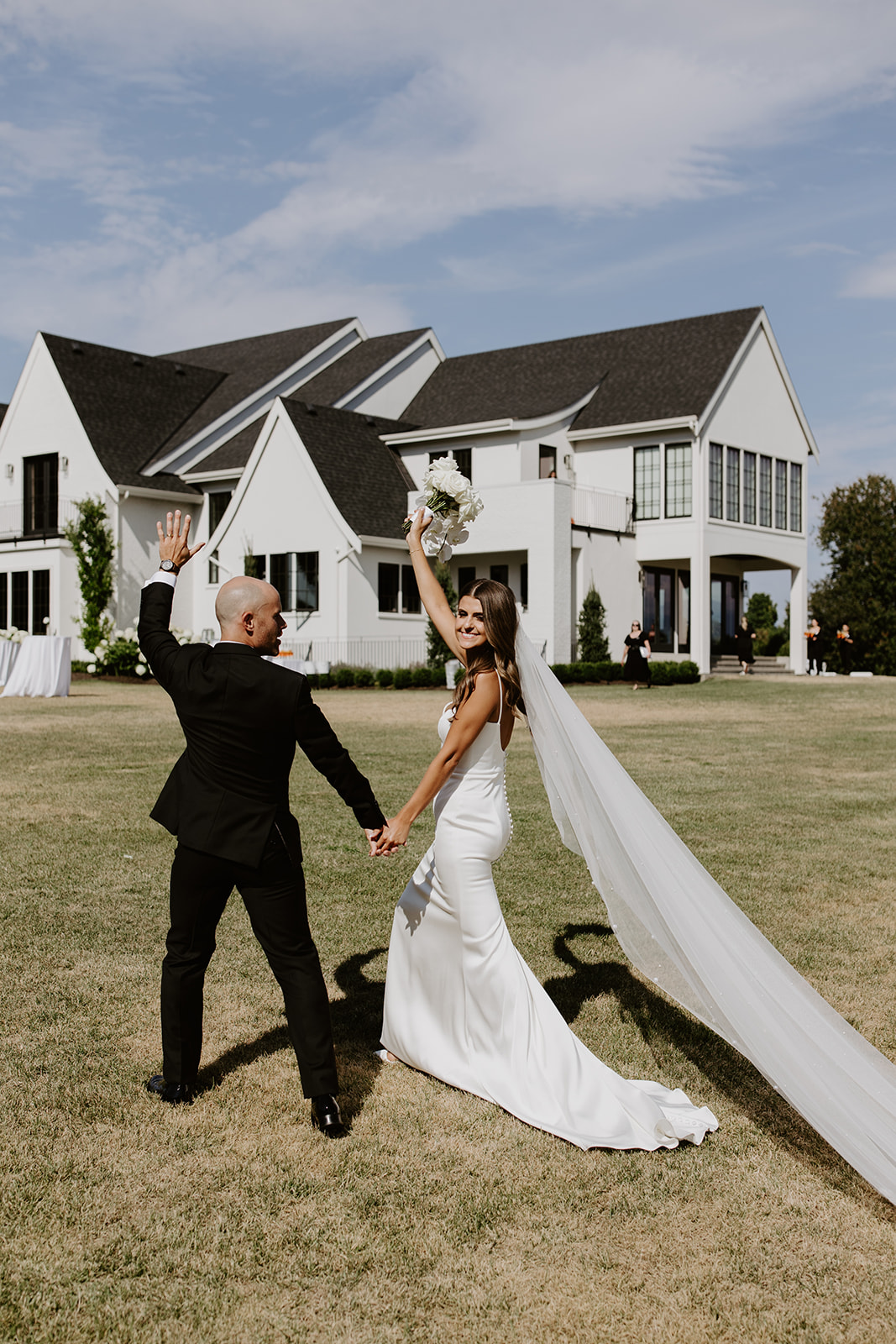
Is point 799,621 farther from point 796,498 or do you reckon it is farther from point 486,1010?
point 486,1010

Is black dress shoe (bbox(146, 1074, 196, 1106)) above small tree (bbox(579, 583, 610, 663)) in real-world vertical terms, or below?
below

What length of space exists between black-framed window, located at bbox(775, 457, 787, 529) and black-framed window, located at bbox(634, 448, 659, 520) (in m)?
5.14

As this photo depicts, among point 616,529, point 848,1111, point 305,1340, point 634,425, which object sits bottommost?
point 305,1340

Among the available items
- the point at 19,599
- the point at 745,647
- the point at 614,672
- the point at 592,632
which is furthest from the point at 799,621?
the point at 19,599

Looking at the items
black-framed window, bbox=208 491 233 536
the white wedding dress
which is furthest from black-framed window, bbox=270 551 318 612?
the white wedding dress

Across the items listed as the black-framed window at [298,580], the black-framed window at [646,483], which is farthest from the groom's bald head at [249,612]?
the black-framed window at [646,483]

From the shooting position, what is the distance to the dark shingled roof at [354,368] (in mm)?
39625

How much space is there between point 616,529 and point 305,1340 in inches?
1301

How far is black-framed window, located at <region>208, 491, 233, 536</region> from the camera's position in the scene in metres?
38.0

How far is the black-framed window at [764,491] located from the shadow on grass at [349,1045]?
3356 centimetres

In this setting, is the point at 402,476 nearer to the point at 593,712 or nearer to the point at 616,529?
the point at 616,529

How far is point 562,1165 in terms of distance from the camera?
4008mm

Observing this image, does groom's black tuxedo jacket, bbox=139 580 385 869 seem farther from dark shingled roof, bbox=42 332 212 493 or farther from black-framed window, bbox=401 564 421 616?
dark shingled roof, bbox=42 332 212 493

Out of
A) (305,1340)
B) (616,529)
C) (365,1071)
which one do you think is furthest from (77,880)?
(616,529)
